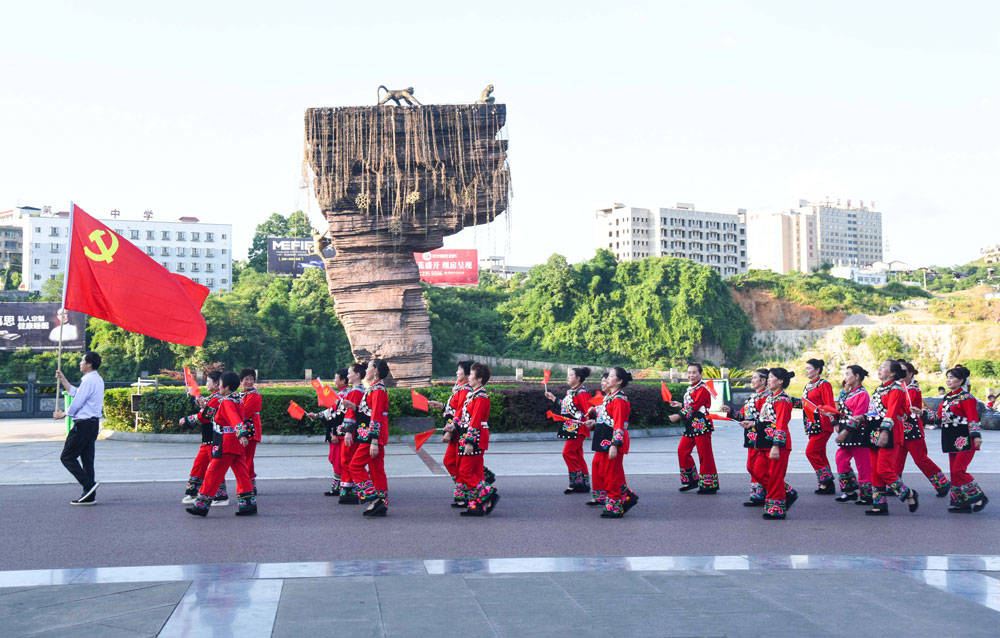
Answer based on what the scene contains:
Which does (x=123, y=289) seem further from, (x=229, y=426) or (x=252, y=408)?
(x=229, y=426)

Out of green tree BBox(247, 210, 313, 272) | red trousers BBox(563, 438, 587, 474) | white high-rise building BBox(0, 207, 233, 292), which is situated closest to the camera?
red trousers BBox(563, 438, 587, 474)

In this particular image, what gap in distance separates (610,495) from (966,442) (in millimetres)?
3878

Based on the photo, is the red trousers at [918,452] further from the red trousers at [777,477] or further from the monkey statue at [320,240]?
the monkey statue at [320,240]

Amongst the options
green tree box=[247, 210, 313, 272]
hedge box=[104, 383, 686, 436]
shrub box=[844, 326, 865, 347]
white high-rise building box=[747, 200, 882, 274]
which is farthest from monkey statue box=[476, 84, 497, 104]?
white high-rise building box=[747, 200, 882, 274]

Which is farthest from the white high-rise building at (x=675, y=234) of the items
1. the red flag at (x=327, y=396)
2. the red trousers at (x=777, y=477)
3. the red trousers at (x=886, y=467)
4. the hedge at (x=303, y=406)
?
the red trousers at (x=777, y=477)

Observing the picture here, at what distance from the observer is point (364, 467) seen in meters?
8.59

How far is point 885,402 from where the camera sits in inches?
346

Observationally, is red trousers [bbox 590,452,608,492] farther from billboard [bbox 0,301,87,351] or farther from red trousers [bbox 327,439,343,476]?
billboard [bbox 0,301,87,351]

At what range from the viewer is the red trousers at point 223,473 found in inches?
331

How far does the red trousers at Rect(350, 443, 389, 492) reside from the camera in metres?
8.48

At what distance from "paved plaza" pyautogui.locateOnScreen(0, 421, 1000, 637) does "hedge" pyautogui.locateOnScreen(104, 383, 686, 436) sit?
5.37 m

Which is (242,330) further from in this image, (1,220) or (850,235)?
(850,235)

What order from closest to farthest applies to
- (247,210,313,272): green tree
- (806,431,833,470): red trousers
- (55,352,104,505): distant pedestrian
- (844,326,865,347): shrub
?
1. (55,352,104,505): distant pedestrian
2. (806,431,833,470): red trousers
3. (844,326,865,347): shrub
4. (247,210,313,272): green tree

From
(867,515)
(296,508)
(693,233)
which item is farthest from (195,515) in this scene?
(693,233)
